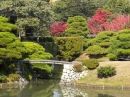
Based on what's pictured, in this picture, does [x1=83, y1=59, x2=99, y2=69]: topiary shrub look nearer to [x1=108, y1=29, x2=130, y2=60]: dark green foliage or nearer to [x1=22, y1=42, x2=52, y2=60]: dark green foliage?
[x1=22, y1=42, x2=52, y2=60]: dark green foliage

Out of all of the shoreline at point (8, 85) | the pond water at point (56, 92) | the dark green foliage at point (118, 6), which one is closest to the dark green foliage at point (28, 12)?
the shoreline at point (8, 85)

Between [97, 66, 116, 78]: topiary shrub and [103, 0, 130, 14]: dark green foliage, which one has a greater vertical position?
[103, 0, 130, 14]: dark green foliage

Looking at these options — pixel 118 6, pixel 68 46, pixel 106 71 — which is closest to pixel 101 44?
pixel 68 46

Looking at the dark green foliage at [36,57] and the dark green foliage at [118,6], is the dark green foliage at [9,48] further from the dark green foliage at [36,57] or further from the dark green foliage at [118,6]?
the dark green foliage at [118,6]

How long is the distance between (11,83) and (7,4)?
11.6 meters

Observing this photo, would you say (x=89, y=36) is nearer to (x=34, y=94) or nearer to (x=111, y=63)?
(x=111, y=63)

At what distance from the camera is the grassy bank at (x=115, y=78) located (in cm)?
2863

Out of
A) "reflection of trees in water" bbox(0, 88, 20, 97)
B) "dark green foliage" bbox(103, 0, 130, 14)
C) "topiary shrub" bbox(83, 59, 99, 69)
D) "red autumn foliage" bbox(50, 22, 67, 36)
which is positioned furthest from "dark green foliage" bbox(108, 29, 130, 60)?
"dark green foliage" bbox(103, 0, 130, 14)

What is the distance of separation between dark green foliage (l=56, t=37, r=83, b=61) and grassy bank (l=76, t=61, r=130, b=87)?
11672 mm

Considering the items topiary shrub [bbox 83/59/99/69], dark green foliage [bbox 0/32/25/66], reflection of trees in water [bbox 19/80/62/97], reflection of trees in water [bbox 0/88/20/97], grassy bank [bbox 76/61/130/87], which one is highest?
dark green foliage [bbox 0/32/25/66]

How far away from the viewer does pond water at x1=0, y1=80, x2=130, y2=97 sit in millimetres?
26125

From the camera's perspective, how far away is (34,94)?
27.2 meters

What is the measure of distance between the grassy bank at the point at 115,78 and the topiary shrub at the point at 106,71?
0.39 metres

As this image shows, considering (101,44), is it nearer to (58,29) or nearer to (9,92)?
(58,29)
